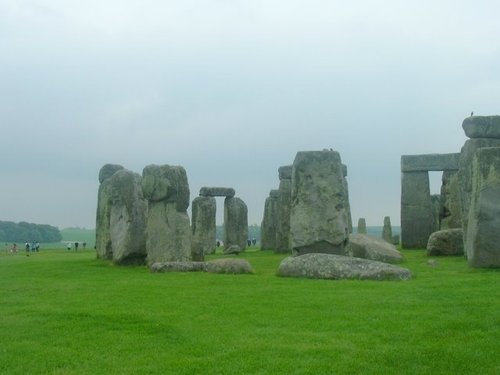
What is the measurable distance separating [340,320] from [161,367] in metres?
2.67

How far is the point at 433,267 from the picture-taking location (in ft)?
52.5

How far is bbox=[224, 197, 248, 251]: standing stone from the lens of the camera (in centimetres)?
3206

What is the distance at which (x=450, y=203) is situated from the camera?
1032 inches

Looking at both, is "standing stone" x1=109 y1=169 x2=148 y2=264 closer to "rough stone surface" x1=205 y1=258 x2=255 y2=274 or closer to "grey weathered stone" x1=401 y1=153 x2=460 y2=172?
"rough stone surface" x1=205 y1=258 x2=255 y2=274

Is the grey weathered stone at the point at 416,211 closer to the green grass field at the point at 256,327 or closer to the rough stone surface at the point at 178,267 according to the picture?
the rough stone surface at the point at 178,267

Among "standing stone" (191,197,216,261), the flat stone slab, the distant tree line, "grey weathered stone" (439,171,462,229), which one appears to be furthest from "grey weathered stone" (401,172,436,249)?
the distant tree line

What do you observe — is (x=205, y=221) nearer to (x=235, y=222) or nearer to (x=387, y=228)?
(x=235, y=222)

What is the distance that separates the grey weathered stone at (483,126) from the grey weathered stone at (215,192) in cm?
1533

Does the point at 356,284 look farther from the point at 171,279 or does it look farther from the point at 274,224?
the point at 274,224

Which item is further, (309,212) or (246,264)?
(309,212)

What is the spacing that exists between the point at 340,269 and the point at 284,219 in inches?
503

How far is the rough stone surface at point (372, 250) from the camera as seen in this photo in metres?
17.8

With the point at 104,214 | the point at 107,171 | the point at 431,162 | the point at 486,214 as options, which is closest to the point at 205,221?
the point at 107,171

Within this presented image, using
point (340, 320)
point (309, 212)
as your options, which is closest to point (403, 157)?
point (309, 212)
